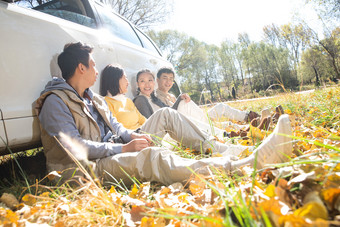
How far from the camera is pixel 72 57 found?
1.91 meters

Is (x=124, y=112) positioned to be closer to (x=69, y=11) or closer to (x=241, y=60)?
(x=69, y=11)

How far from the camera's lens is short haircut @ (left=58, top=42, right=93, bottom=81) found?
6.31ft

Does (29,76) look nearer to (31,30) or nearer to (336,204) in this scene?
(31,30)

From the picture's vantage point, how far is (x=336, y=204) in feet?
2.10

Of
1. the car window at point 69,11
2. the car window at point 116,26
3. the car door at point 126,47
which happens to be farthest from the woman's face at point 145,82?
the car window at point 69,11

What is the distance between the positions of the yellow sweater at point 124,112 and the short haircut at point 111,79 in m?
0.10

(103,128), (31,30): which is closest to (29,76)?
(31,30)

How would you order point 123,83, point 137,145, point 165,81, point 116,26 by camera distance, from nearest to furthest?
point 137,145 → point 123,83 → point 116,26 → point 165,81

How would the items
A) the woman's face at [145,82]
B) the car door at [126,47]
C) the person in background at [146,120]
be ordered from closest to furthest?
1. the person in background at [146,120]
2. the car door at [126,47]
3. the woman's face at [145,82]

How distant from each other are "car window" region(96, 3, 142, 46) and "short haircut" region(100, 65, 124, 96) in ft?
2.57

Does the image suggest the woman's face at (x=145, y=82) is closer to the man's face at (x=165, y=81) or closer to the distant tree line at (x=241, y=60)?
the man's face at (x=165, y=81)

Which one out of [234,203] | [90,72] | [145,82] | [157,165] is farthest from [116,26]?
[234,203]

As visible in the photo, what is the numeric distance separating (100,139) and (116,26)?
6.95 ft

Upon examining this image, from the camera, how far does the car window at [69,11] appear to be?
2438 mm
